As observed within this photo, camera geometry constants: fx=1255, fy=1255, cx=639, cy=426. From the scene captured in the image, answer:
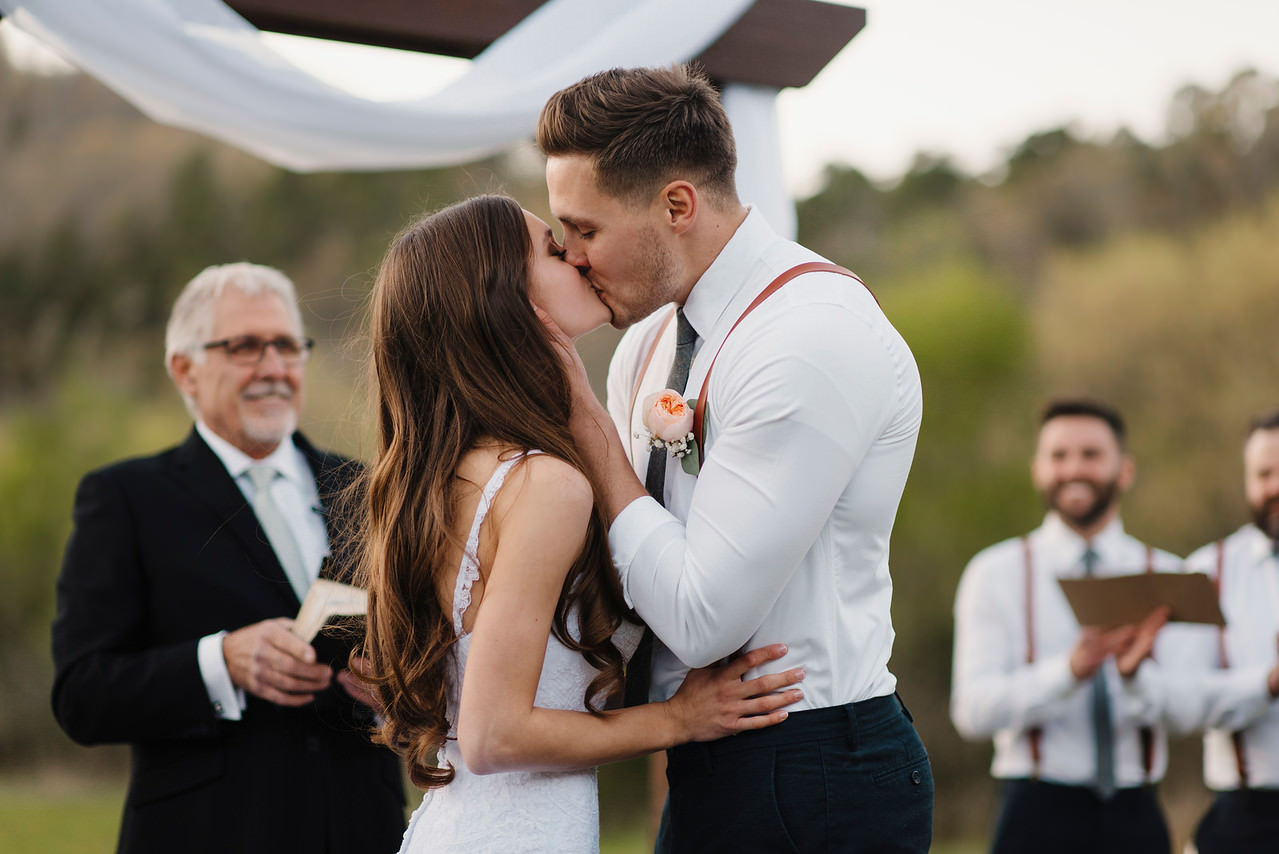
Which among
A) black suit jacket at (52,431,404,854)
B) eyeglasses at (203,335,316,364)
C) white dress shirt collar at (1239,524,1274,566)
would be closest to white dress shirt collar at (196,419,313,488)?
black suit jacket at (52,431,404,854)

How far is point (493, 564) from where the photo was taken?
7.25 ft

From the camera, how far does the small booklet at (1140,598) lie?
4.00m

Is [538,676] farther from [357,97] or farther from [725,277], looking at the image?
[357,97]

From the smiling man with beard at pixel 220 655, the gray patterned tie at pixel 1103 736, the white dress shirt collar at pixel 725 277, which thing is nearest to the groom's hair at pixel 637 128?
the white dress shirt collar at pixel 725 277

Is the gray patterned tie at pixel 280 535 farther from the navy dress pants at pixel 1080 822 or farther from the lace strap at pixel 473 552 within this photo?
the navy dress pants at pixel 1080 822

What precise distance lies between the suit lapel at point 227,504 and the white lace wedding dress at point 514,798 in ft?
3.63

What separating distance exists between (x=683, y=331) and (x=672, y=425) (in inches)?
13.7

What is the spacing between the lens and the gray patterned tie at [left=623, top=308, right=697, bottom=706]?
2.46 metres

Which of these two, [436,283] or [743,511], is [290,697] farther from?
[743,511]

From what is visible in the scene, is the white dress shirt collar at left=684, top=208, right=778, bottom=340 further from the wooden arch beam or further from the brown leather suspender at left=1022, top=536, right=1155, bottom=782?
the brown leather suspender at left=1022, top=536, right=1155, bottom=782

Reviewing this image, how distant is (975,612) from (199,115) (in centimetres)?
334

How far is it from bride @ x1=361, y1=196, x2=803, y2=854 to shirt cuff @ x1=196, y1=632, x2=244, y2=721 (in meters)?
0.86

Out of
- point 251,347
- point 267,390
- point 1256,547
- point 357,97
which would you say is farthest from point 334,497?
point 1256,547

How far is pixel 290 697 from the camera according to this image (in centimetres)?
304
